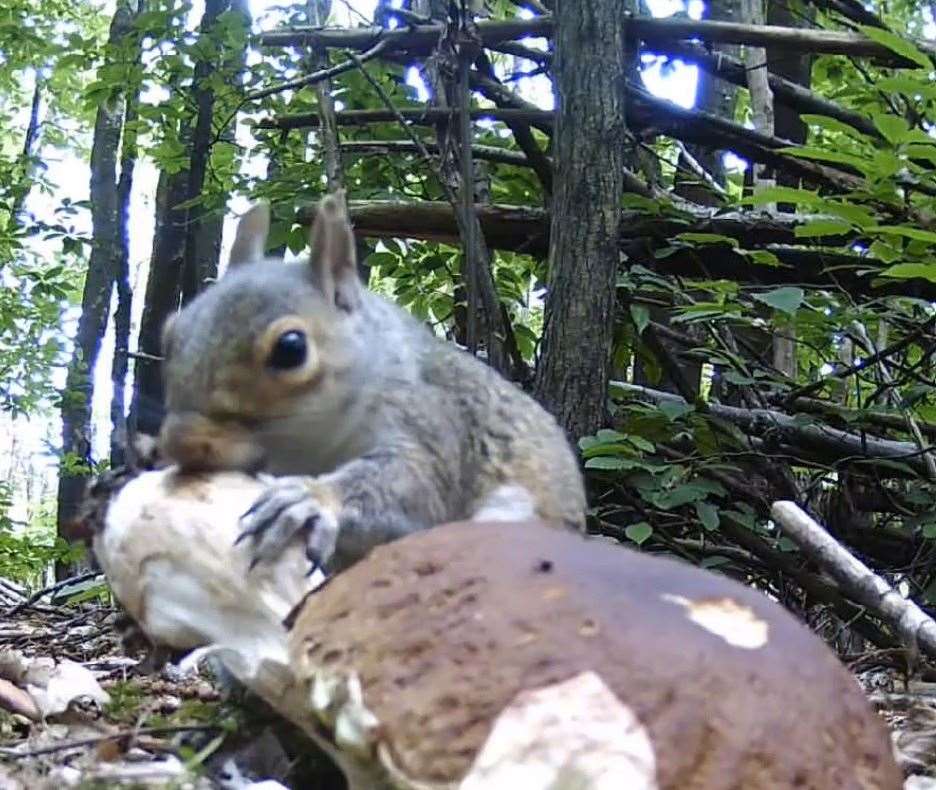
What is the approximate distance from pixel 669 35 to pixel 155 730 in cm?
249

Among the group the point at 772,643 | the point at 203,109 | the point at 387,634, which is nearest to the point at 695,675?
the point at 772,643

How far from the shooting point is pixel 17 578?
23.0 ft

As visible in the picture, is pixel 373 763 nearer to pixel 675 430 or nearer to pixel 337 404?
pixel 337 404

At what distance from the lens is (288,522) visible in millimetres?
1328

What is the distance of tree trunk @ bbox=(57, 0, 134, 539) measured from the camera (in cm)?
700

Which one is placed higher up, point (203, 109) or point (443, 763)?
point (203, 109)

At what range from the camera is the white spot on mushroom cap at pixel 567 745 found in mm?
904

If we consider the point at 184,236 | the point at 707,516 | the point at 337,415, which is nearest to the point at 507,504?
the point at 337,415

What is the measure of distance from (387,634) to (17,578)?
6.54m

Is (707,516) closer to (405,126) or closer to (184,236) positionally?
(405,126)

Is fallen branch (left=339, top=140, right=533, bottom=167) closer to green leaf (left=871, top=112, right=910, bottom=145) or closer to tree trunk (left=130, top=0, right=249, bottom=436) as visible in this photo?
tree trunk (left=130, top=0, right=249, bottom=436)

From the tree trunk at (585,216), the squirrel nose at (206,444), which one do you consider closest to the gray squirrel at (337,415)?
the squirrel nose at (206,444)

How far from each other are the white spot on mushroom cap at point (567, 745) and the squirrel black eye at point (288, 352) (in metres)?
0.77

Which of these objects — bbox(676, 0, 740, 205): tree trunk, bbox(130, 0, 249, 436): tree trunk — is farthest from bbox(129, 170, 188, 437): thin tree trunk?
bbox(676, 0, 740, 205): tree trunk
